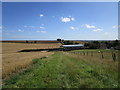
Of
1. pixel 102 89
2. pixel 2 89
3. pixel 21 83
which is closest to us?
pixel 102 89

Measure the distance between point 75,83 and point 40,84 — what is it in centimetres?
190

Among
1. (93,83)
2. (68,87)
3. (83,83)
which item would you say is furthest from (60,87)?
(93,83)

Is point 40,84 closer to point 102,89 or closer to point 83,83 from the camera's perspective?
point 83,83

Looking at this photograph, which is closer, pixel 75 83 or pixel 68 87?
pixel 68 87

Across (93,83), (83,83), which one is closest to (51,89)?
(83,83)

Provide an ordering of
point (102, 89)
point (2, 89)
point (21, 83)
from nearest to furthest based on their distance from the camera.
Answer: point (102, 89)
point (2, 89)
point (21, 83)

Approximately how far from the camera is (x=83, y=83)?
5.58 m

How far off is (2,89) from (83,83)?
4.28 metres

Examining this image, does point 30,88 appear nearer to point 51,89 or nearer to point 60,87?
point 51,89

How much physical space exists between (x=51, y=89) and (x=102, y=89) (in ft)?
8.08

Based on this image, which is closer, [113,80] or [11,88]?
[11,88]

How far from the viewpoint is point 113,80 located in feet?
19.3

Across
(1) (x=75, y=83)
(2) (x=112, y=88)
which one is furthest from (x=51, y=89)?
(2) (x=112, y=88)

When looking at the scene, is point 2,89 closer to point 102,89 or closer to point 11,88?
point 11,88
